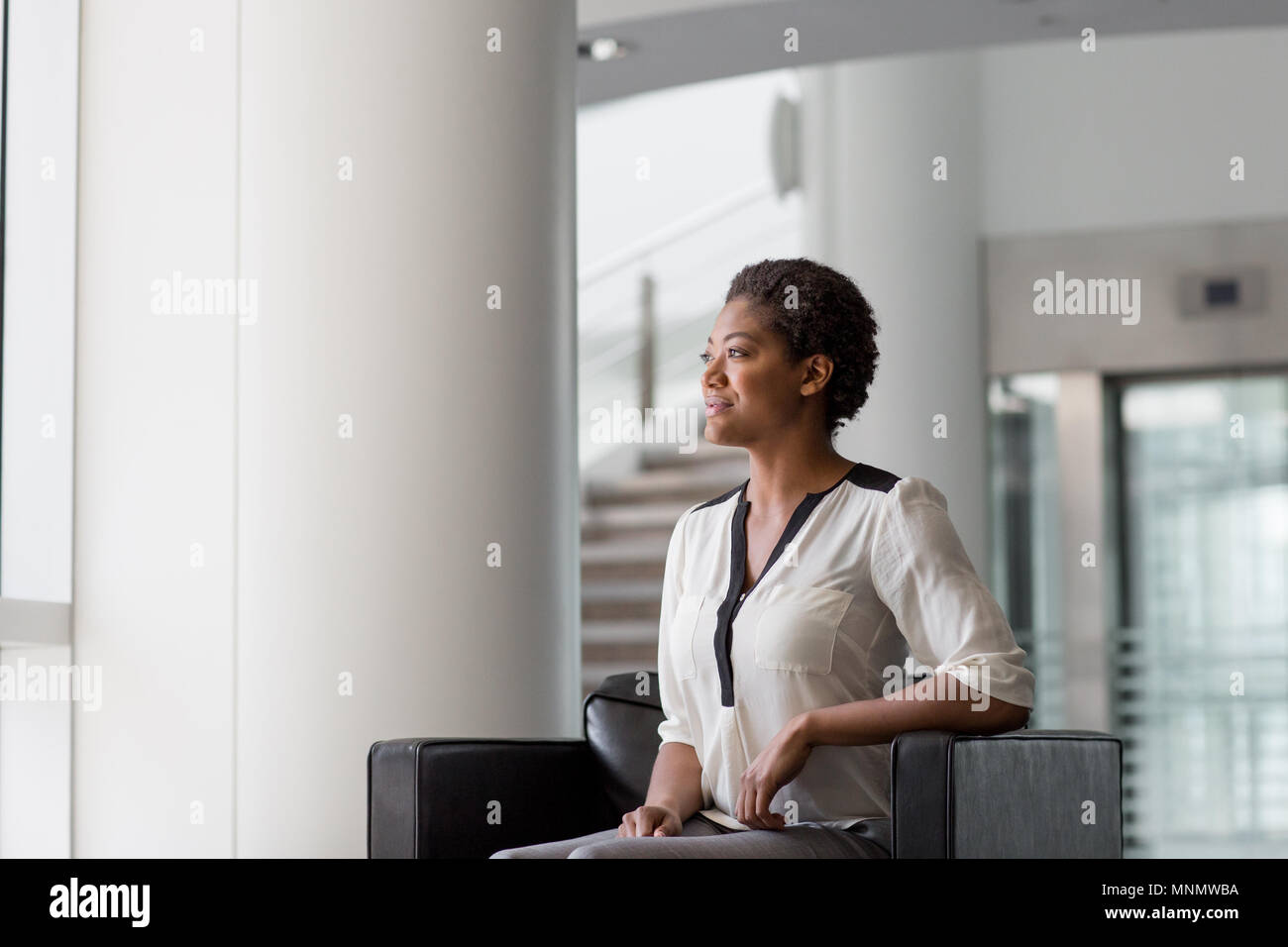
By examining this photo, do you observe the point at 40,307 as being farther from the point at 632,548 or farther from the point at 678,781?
the point at 632,548

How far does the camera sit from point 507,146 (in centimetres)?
290

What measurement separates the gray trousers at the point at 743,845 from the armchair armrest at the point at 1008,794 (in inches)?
4.3

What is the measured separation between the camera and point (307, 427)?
2.76 metres

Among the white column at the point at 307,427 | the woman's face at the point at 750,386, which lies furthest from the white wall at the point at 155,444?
the woman's face at the point at 750,386

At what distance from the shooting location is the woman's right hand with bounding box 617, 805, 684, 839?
7.00 ft

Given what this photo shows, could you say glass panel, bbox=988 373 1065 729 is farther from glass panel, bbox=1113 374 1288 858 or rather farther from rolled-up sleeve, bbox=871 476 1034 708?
rolled-up sleeve, bbox=871 476 1034 708

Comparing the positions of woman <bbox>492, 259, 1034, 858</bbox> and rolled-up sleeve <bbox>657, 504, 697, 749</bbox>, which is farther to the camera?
rolled-up sleeve <bbox>657, 504, 697, 749</bbox>

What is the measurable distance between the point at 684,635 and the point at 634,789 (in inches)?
14.5

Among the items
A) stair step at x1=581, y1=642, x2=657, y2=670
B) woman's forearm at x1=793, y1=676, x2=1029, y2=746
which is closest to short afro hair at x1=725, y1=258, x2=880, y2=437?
woman's forearm at x1=793, y1=676, x2=1029, y2=746

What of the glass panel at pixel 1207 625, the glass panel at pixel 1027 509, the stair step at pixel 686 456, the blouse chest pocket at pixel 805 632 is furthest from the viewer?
the stair step at pixel 686 456

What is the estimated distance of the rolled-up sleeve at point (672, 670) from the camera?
232cm

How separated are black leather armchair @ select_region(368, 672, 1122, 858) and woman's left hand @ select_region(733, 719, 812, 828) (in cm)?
13

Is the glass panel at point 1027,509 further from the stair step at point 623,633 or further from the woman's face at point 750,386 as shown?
the woman's face at point 750,386

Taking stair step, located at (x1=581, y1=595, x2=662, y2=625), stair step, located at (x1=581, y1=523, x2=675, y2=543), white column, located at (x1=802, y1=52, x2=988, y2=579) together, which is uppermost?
white column, located at (x1=802, y1=52, x2=988, y2=579)
